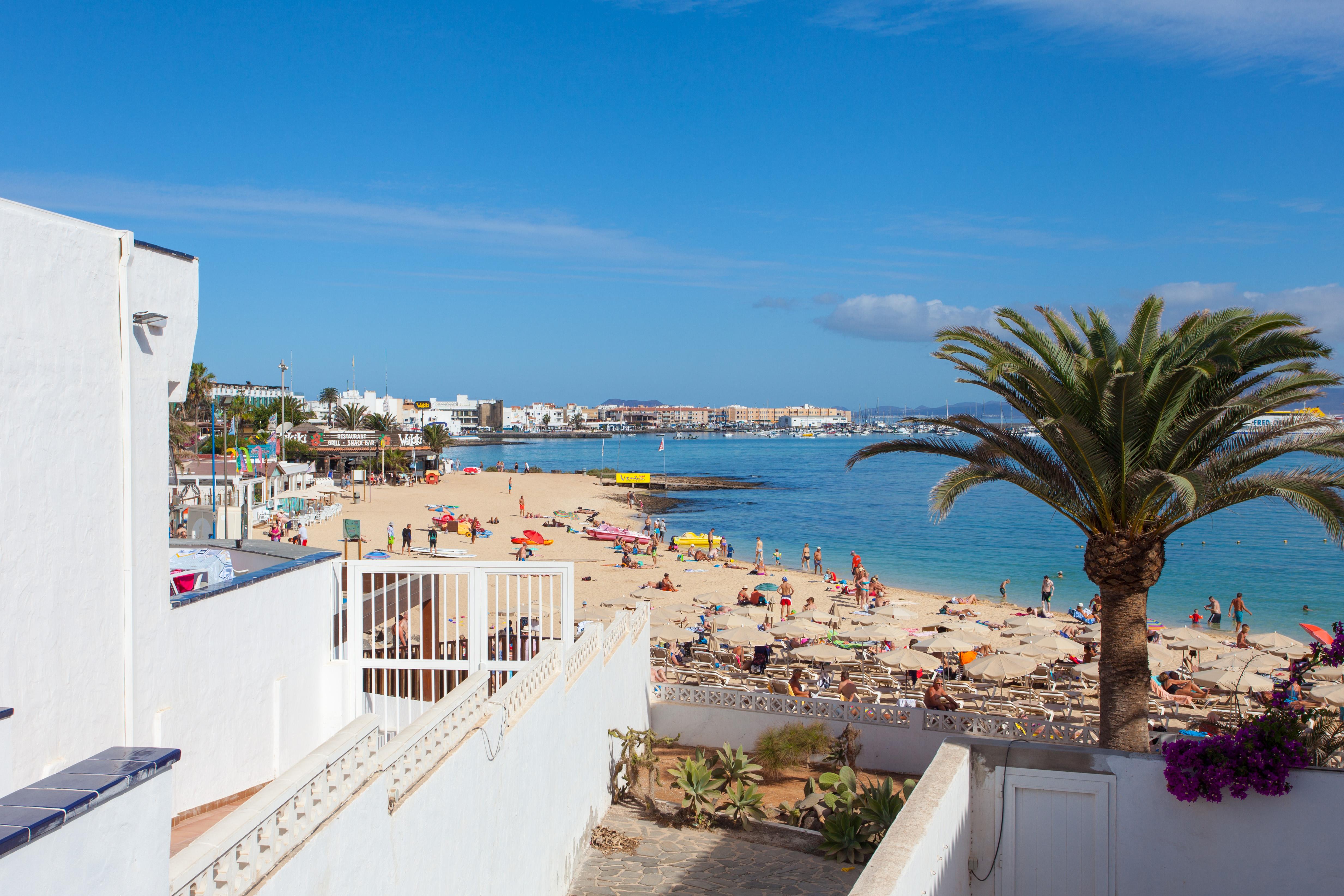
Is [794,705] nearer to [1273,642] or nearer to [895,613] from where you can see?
[895,613]

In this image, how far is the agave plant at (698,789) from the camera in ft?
35.9

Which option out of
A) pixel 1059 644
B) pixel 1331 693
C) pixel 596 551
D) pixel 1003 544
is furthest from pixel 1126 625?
pixel 1003 544

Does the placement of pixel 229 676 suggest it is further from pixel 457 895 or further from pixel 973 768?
pixel 973 768

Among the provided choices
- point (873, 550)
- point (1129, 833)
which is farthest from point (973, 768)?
point (873, 550)

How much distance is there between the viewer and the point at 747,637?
1858cm

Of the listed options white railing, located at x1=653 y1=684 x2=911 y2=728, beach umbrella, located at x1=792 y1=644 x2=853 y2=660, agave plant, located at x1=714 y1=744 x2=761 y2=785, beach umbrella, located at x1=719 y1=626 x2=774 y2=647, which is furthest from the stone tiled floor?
beach umbrella, located at x1=719 y1=626 x2=774 y2=647

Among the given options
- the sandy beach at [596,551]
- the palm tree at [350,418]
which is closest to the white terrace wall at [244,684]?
the sandy beach at [596,551]

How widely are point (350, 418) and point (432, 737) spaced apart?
91.2 meters

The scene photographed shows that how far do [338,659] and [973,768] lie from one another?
6283 millimetres

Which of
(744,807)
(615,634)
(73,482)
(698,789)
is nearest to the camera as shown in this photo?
(73,482)

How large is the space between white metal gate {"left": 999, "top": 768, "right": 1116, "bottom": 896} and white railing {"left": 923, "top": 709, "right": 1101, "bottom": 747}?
5312mm

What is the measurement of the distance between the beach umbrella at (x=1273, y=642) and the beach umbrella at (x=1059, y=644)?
453 centimetres

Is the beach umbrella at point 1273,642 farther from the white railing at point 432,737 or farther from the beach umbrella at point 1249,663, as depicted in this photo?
the white railing at point 432,737

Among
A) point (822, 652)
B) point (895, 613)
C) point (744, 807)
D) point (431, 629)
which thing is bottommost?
point (895, 613)
